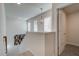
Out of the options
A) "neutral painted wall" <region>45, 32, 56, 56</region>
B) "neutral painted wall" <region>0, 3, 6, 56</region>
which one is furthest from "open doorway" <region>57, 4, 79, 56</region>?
"neutral painted wall" <region>0, 3, 6, 56</region>

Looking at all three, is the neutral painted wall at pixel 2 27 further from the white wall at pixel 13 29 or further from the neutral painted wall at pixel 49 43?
the neutral painted wall at pixel 49 43

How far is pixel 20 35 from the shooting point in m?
1.68

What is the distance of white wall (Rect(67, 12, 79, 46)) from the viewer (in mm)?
1629

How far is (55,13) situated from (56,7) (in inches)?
4.0

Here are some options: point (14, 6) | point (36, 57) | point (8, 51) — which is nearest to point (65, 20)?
point (36, 57)

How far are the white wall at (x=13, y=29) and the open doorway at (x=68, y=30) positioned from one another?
61cm

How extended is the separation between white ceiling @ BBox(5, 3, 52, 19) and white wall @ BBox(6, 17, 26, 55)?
0.08 m

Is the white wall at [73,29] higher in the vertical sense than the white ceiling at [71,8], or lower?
lower

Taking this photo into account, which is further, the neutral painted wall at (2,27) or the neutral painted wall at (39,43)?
the neutral painted wall at (39,43)

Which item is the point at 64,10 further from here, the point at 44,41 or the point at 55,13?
the point at 44,41

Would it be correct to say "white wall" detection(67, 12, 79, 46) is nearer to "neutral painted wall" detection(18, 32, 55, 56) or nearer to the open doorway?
the open doorway

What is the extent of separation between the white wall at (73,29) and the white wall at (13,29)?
29.3 inches

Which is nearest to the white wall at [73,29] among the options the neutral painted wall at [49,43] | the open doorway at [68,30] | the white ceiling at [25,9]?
the open doorway at [68,30]

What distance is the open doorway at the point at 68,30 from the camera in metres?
1.63
